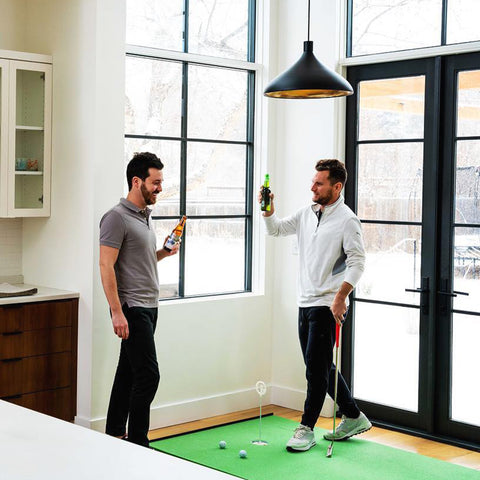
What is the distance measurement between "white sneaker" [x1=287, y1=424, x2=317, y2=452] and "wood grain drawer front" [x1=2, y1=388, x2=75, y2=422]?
1337 mm

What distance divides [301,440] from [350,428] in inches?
15.2

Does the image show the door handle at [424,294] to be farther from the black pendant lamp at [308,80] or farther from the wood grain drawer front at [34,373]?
the wood grain drawer front at [34,373]

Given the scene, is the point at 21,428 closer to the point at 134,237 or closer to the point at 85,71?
the point at 134,237

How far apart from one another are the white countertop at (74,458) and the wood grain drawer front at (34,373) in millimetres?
3186

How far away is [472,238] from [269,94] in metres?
1.65

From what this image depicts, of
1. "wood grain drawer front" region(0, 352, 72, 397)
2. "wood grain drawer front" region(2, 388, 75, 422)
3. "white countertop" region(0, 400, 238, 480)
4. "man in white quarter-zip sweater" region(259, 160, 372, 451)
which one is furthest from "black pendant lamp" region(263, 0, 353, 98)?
"white countertop" region(0, 400, 238, 480)

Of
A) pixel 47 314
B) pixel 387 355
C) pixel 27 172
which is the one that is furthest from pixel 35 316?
pixel 387 355

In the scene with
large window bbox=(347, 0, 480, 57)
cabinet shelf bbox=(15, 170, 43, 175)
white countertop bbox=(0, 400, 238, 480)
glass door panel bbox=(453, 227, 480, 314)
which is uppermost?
large window bbox=(347, 0, 480, 57)

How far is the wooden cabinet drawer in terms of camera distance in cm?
484

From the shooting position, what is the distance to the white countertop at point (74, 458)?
1474 millimetres

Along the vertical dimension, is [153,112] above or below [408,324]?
above

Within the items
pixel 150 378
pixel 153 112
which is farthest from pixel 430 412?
pixel 153 112

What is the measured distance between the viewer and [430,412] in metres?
5.33

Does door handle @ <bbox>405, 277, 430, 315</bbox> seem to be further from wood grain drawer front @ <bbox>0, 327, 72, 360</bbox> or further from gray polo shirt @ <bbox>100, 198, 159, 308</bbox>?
wood grain drawer front @ <bbox>0, 327, 72, 360</bbox>
